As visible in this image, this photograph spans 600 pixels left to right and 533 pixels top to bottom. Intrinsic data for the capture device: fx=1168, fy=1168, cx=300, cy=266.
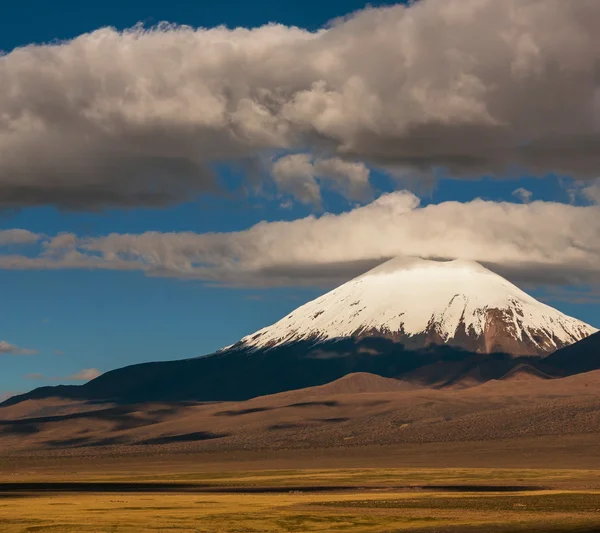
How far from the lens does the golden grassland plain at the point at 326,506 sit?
97188 millimetres

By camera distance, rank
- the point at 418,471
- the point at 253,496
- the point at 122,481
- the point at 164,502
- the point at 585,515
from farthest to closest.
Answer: the point at 418,471 → the point at 122,481 → the point at 253,496 → the point at 164,502 → the point at 585,515

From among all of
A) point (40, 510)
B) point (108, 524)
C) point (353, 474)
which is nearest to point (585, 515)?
point (108, 524)

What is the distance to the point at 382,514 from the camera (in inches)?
4262

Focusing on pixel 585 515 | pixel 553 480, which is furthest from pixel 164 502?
pixel 553 480

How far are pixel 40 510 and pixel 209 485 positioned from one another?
5238 centimetres

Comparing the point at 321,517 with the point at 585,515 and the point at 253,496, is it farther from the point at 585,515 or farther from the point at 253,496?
the point at 253,496

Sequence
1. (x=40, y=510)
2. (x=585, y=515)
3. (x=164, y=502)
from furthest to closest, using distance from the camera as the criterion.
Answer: (x=164, y=502), (x=40, y=510), (x=585, y=515)

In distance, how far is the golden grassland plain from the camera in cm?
9719

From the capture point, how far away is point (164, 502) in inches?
4975

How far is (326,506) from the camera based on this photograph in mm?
119312

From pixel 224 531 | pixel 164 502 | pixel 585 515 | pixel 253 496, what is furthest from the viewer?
pixel 253 496

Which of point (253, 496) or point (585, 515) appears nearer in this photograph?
point (585, 515)

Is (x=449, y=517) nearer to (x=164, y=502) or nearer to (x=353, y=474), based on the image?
(x=164, y=502)

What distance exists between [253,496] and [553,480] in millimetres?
51982
